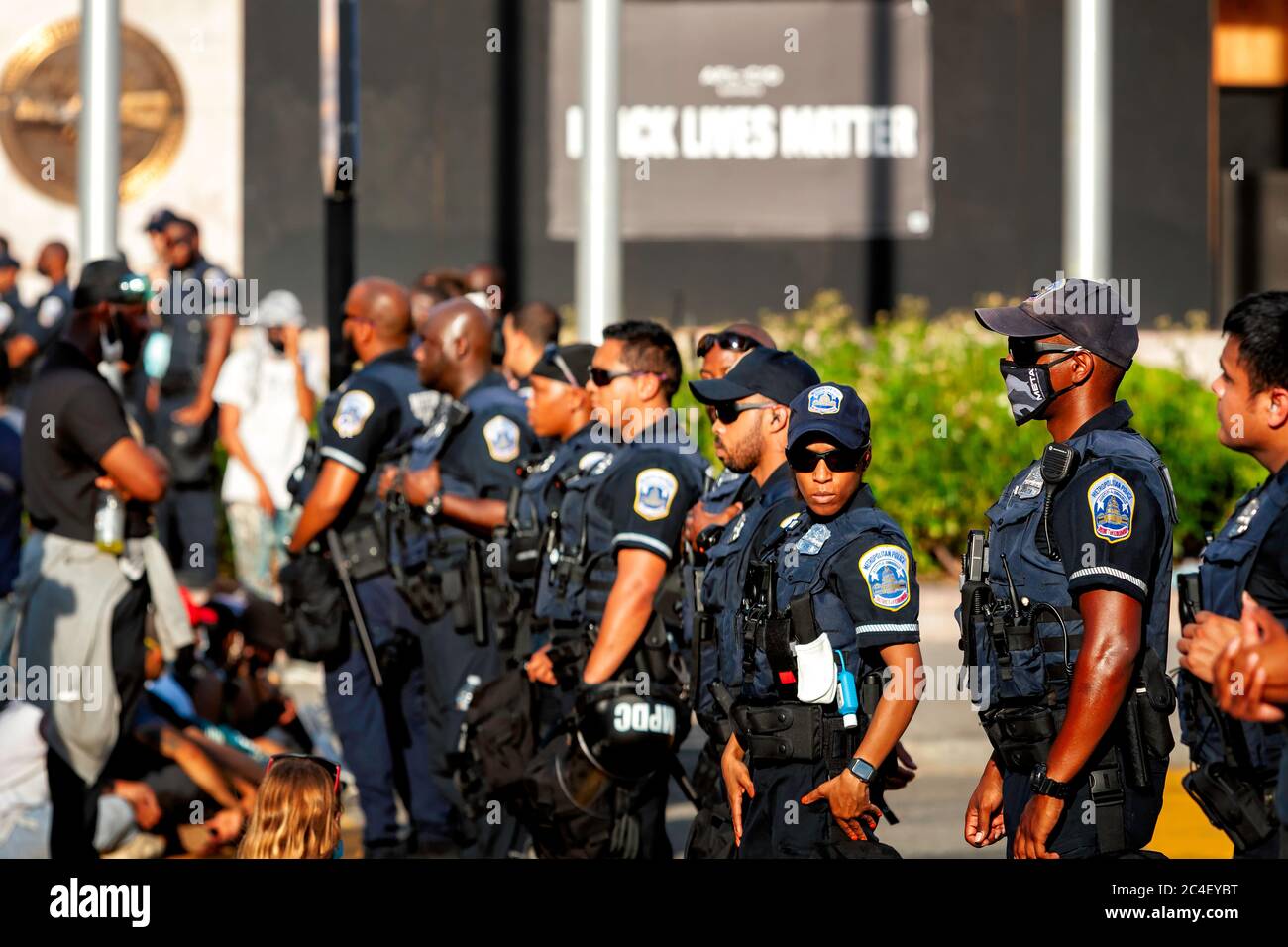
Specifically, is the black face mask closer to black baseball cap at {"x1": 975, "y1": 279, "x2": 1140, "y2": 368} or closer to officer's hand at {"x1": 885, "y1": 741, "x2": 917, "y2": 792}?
black baseball cap at {"x1": 975, "y1": 279, "x2": 1140, "y2": 368}

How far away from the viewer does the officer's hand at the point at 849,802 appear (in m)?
4.65

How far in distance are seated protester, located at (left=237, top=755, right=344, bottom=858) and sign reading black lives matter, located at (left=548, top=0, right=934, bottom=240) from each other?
A: 1261 centimetres

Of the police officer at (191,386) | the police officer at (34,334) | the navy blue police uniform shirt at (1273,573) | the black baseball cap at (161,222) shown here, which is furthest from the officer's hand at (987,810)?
the police officer at (34,334)

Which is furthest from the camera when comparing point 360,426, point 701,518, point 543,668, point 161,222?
point 161,222

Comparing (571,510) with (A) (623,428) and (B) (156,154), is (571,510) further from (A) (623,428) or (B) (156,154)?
(B) (156,154)

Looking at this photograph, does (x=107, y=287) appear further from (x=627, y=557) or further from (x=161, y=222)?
(x=161, y=222)

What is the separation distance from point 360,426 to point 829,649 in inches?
136

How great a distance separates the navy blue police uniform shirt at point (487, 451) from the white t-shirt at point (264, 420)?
13.1 ft

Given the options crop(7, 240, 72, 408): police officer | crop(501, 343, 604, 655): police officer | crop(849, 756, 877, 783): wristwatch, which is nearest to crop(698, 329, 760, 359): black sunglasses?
crop(501, 343, 604, 655): police officer

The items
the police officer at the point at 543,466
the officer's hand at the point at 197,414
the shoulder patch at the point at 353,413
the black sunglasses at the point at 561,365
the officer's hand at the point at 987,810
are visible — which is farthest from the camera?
the officer's hand at the point at 197,414

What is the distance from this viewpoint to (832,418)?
4812 mm

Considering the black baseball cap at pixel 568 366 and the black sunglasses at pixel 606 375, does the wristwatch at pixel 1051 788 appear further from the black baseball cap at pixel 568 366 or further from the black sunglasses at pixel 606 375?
the black baseball cap at pixel 568 366

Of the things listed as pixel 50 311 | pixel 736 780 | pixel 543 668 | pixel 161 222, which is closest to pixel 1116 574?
pixel 736 780

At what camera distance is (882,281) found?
17.0 meters
